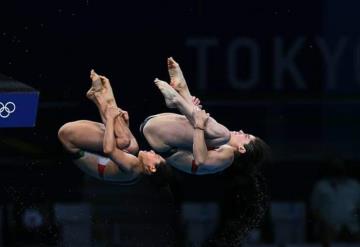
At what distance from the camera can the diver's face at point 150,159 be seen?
291 inches

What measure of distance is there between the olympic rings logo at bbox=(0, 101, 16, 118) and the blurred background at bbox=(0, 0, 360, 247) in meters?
0.07

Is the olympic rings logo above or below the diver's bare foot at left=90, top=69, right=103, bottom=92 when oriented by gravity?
below

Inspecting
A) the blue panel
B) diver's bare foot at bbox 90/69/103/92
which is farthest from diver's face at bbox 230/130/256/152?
the blue panel

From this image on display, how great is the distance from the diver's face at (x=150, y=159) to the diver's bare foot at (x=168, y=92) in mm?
235

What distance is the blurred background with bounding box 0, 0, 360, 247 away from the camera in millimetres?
7363

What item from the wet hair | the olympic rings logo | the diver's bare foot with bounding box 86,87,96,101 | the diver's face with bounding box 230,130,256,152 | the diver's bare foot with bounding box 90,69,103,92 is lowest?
the wet hair

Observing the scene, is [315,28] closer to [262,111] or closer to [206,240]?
[262,111]

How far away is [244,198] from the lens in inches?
292

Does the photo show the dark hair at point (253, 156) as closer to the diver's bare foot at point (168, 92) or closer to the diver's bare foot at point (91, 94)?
the diver's bare foot at point (168, 92)

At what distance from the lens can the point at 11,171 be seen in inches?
292

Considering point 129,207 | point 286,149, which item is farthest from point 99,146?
point 286,149

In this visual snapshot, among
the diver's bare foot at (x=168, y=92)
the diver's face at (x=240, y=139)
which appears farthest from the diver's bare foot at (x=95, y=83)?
the diver's face at (x=240, y=139)

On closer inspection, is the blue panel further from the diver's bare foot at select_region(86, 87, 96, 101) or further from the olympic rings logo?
the diver's bare foot at select_region(86, 87, 96, 101)

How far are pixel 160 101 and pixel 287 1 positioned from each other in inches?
28.0
